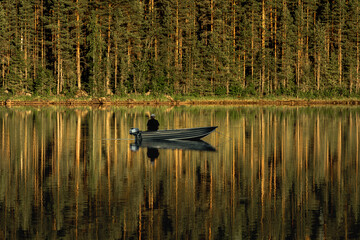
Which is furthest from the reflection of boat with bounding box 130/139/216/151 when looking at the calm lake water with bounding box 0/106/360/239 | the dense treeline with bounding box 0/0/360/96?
the dense treeline with bounding box 0/0/360/96

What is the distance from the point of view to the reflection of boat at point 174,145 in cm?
3123

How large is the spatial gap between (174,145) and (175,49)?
75.6 m

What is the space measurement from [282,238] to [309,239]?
60 centimetres

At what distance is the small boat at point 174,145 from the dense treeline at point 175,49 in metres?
58.6

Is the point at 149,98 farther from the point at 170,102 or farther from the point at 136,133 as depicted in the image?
the point at 136,133

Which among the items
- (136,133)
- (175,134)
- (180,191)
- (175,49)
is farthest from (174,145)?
(175,49)

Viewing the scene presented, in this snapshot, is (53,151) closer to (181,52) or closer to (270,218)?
(270,218)

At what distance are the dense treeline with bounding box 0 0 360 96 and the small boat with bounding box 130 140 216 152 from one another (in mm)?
58561

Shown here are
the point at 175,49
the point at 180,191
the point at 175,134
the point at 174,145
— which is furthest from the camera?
the point at 175,49

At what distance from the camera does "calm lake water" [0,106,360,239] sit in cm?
1378

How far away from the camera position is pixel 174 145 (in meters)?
32.9

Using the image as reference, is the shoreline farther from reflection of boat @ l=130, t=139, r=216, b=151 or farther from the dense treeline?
reflection of boat @ l=130, t=139, r=216, b=151

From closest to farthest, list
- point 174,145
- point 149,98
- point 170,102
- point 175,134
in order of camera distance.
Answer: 1. point 174,145
2. point 175,134
3. point 149,98
4. point 170,102

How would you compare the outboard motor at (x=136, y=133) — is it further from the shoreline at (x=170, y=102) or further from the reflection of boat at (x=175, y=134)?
the shoreline at (x=170, y=102)
